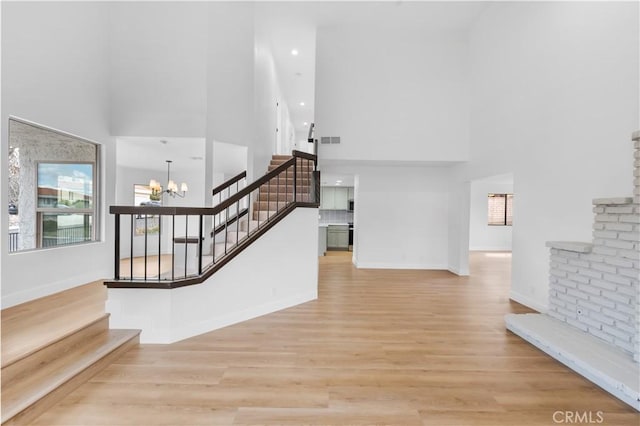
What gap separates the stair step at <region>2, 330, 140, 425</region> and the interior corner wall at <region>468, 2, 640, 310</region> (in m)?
5.24

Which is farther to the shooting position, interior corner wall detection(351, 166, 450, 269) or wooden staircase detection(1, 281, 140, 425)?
interior corner wall detection(351, 166, 450, 269)

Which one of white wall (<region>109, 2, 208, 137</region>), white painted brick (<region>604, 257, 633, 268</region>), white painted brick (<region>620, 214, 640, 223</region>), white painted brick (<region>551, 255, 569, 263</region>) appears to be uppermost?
white wall (<region>109, 2, 208, 137</region>)

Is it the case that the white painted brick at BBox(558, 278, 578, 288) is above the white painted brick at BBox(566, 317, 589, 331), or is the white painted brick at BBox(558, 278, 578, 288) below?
above

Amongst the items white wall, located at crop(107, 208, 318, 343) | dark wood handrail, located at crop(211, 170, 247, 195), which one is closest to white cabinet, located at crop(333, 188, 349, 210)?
dark wood handrail, located at crop(211, 170, 247, 195)

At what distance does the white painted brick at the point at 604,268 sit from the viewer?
2.68m

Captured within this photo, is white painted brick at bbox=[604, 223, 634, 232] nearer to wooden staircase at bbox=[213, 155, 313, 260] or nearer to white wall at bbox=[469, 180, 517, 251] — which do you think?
wooden staircase at bbox=[213, 155, 313, 260]

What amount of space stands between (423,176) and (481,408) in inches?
230

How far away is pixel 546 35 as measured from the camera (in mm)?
4047

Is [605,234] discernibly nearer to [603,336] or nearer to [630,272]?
[630,272]

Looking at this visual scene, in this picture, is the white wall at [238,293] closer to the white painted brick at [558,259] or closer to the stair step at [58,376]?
the stair step at [58,376]

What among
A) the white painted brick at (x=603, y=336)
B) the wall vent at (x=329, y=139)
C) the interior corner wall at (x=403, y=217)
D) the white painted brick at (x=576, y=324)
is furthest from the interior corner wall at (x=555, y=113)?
the wall vent at (x=329, y=139)

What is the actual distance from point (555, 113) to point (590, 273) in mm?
2222

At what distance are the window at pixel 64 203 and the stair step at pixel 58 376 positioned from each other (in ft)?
7.37

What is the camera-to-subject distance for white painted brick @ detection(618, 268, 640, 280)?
2.47 metres
